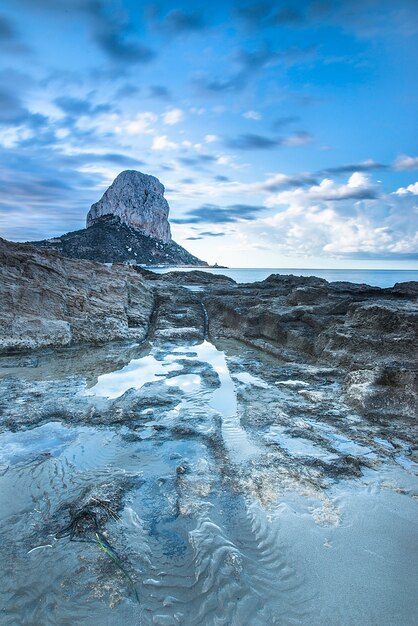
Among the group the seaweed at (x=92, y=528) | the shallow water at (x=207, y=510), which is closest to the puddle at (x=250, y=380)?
the shallow water at (x=207, y=510)

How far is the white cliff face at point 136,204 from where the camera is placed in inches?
4776

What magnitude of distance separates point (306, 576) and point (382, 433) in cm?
284

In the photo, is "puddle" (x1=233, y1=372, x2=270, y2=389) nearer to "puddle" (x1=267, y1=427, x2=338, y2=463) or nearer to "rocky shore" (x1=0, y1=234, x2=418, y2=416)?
"rocky shore" (x1=0, y1=234, x2=418, y2=416)

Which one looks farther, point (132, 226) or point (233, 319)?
point (132, 226)

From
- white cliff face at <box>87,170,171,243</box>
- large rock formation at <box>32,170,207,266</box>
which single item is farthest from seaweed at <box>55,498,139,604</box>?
white cliff face at <box>87,170,171,243</box>

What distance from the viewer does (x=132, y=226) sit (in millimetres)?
119875

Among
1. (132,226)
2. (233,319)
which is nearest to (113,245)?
(132,226)

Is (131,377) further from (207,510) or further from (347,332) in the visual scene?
(347,332)

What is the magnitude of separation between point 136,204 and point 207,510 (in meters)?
128

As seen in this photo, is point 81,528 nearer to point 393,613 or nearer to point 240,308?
point 393,613

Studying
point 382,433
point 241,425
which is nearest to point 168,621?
point 241,425

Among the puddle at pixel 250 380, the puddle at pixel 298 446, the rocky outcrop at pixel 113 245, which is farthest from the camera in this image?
the rocky outcrop at pixel 113 245

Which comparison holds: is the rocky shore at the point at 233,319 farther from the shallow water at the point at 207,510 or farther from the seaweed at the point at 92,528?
the seaweed at the point at 92,528

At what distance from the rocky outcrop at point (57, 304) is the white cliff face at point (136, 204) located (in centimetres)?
11205
